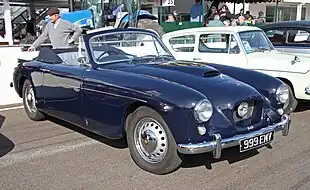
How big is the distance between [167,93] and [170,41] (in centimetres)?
484

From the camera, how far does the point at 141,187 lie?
12.5ft

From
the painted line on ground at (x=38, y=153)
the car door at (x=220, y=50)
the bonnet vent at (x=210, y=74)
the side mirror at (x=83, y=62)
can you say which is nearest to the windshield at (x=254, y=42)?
the car door at (x=220, y=50)

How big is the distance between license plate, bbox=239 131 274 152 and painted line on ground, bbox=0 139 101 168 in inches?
82.9

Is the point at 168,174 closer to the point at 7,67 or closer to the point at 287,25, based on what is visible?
the point at 7,67

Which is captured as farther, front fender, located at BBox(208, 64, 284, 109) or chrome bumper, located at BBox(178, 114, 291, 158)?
front fender, located at BBox(208, 64, 284, 109)

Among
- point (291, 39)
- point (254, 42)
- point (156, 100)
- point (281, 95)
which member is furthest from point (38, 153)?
point (291, 39)

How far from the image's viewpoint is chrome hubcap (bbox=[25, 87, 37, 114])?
20.5 feet

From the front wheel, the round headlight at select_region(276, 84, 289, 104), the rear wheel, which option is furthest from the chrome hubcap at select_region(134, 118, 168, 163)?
the rear wheel

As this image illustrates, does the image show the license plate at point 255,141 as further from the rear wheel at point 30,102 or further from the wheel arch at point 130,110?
the rear wheel at point 30,102

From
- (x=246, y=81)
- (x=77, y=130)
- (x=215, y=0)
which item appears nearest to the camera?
(x=246, y=81)

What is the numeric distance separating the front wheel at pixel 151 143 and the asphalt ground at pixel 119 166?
4.2 inches

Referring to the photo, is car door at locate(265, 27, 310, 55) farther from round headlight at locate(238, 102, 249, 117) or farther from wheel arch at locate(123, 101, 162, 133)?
wheel arch at locate(123, 101, 162, 133)

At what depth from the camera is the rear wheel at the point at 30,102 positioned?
6250 millimetres

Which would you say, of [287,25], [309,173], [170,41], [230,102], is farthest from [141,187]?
[287,25]
